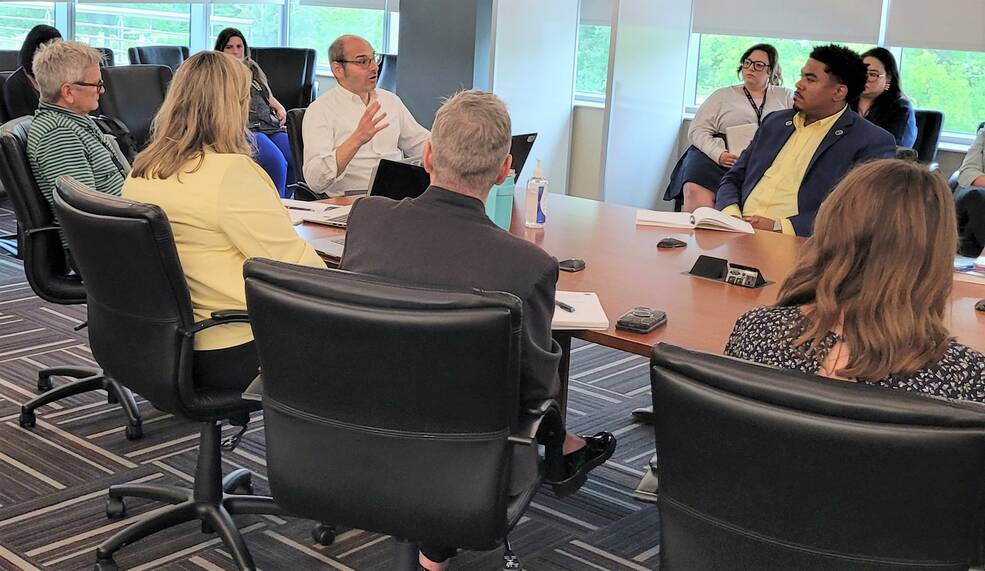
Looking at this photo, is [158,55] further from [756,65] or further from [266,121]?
[756,65]

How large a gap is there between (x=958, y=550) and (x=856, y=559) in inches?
5.6

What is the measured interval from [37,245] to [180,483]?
36.8 inches

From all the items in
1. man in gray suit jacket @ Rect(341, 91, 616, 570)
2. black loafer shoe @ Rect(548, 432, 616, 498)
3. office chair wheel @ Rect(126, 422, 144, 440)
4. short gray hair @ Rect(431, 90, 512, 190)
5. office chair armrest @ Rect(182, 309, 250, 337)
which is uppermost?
short gray hair @ Rect(431, 90, 512, 190)

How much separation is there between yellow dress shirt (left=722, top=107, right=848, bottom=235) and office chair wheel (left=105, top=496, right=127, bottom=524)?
2.50m

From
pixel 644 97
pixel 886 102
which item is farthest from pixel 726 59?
pixel 886 102

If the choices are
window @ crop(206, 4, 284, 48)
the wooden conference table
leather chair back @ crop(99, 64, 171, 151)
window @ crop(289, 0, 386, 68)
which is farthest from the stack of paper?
window @ crop(206, 4, 284, 48)

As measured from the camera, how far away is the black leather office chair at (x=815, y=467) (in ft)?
4.98

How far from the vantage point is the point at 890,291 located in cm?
182

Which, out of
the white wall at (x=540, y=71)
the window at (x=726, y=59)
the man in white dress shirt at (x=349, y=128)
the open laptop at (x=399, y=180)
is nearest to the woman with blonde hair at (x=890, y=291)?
the open laptop at (x=399, y=180)

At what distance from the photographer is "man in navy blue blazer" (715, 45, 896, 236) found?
4.18m

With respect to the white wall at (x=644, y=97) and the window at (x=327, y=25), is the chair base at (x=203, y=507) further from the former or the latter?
the window at (x=327, y=25)

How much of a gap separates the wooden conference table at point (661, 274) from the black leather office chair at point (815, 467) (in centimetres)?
79

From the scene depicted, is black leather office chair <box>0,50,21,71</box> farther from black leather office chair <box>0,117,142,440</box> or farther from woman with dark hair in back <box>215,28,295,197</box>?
black leather office chair <box>0,117,142,440</box>

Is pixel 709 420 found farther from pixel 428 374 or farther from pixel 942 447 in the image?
pixel 428 374
